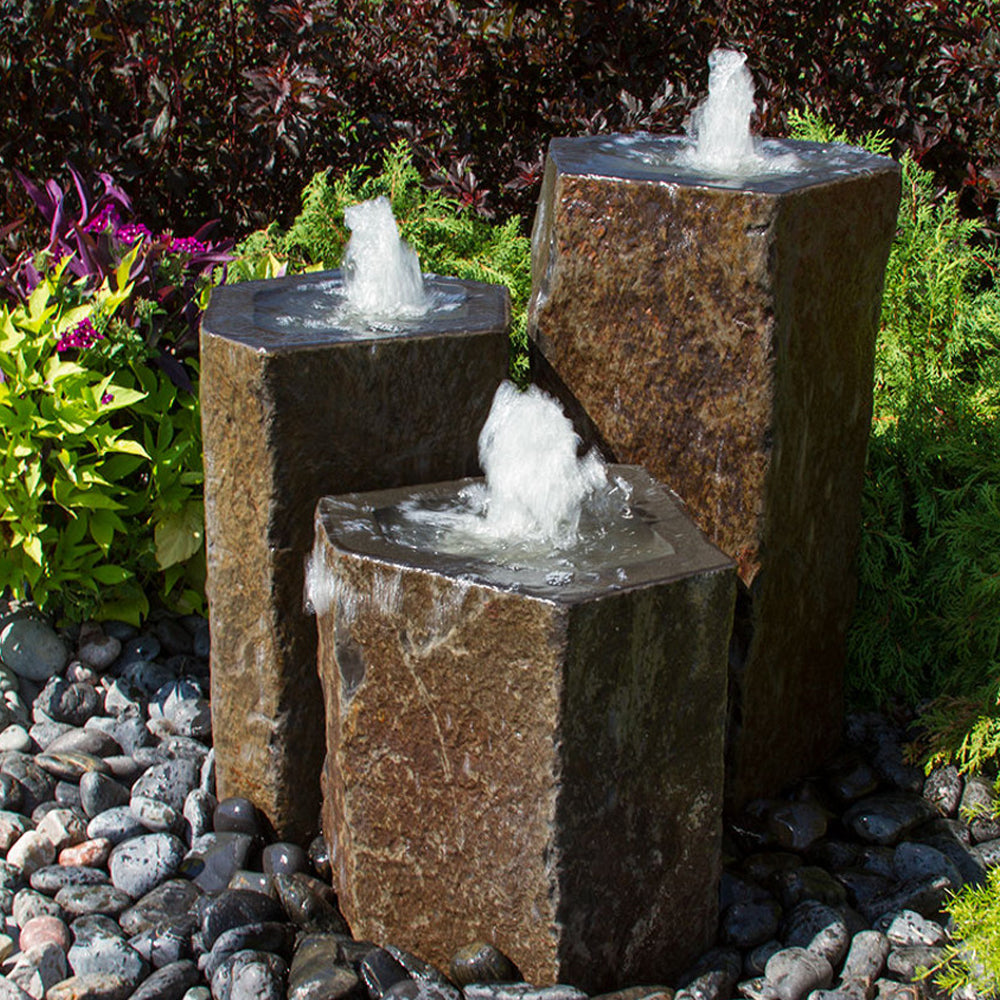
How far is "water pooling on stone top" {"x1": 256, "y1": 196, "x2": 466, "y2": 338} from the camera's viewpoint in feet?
9.98

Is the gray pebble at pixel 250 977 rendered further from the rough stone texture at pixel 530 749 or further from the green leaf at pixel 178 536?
the green leaf at pixel 178 536

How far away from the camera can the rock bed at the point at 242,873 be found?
8.81ft

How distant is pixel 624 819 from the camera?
256 cm

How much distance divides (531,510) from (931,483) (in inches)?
71.9

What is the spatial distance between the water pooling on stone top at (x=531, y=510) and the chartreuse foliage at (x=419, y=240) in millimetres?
1613

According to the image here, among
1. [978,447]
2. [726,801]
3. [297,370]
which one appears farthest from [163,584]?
[978,447]

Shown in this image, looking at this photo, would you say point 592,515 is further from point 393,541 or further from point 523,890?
point 523,890

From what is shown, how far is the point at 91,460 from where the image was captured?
378 cm

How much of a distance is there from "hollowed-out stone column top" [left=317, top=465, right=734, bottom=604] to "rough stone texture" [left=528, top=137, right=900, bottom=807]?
236 millimetres

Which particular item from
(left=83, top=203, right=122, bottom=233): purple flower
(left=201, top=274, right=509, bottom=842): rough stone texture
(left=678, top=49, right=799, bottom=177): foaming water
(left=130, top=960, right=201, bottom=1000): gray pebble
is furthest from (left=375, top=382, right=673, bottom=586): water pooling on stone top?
(left=83, top=203, right=122, bottom=233): purple flower

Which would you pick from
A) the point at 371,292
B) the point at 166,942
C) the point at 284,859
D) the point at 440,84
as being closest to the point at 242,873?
the point at 284,859

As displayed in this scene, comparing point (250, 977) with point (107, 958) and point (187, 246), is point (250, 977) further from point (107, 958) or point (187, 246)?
point (187, 246)

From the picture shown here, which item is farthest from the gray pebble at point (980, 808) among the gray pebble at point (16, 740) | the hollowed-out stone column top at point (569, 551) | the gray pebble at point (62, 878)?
the gray pebble at point (16, 740)

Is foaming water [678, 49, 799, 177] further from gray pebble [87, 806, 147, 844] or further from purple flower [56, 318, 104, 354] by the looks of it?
gray pebble [87, 806, 147, 844]
